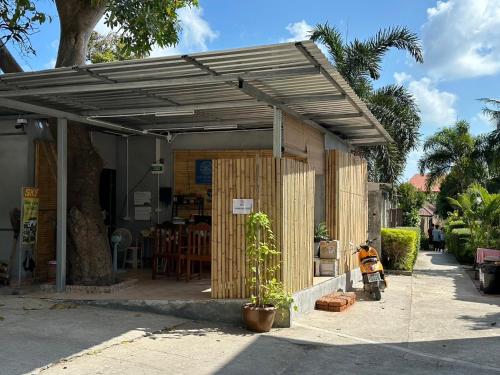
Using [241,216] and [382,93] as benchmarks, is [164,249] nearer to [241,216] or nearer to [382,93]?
[241,216]

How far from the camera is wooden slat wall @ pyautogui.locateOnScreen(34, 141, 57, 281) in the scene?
9.94 meters

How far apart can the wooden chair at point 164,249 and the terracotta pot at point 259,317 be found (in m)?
2.94

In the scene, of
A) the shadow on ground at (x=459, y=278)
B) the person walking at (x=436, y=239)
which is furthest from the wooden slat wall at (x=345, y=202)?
the person walking at (x=436, y=239)

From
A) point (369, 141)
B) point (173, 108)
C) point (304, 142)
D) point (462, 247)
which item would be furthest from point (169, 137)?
point (462, 247)

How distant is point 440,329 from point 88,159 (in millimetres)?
6230

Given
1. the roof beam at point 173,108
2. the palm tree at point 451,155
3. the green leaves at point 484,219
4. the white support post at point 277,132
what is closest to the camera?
the white support post at point 277,132

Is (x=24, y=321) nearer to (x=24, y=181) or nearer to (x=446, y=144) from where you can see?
(x=24, y=181)

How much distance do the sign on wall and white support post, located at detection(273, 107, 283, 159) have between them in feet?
2.53

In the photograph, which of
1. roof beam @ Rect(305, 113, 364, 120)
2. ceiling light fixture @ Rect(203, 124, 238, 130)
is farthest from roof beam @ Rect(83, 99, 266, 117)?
ceiling light fixture @ Rect(203, 124, 238, 130)

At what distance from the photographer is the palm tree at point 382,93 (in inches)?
706

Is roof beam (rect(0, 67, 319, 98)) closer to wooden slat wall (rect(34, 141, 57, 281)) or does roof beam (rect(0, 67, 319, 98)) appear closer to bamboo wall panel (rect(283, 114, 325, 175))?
bamboo wall panel (rect(283, 114, 325, 175))

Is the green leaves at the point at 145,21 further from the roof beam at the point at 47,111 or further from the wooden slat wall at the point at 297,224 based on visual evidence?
the wooden slat wall at the point at 297,224

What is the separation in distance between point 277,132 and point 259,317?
2.68m

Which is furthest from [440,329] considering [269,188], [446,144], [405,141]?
[446,144]
